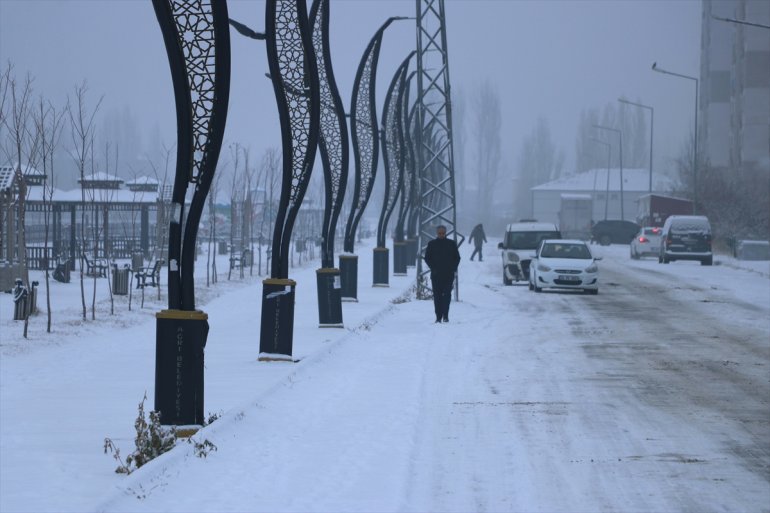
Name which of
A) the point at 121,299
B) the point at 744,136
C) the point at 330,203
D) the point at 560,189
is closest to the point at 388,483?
the point at 330,203

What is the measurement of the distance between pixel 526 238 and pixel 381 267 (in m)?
5.78

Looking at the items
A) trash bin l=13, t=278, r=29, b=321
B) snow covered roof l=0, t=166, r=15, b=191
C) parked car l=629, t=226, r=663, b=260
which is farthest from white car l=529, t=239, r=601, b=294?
parked car l=629, t=226, r=663, b=260

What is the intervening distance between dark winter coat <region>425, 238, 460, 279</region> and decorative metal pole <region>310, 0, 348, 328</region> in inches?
73.4

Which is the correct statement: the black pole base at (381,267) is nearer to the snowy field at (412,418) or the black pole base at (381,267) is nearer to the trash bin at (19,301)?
the snowy field at (412,418)

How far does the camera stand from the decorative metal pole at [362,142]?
28.3 m

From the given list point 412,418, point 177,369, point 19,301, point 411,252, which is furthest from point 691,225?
point 177,369

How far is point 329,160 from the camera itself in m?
23.8

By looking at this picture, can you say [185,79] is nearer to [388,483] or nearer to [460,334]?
[388,483]

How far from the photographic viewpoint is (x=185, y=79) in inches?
401

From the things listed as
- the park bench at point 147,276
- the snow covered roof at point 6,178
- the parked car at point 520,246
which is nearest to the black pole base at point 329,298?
the park bench at point 147,276

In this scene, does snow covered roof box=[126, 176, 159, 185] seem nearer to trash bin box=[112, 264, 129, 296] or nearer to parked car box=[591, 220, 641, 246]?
trash bin box=[112, 264, 129, 296]

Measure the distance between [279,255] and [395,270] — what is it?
27.1 metres

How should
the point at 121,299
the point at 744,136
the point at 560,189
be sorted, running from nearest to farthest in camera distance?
the point at 121,299
the point at 744,136
the point at 560,189

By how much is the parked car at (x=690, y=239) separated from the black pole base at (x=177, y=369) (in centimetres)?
4378
